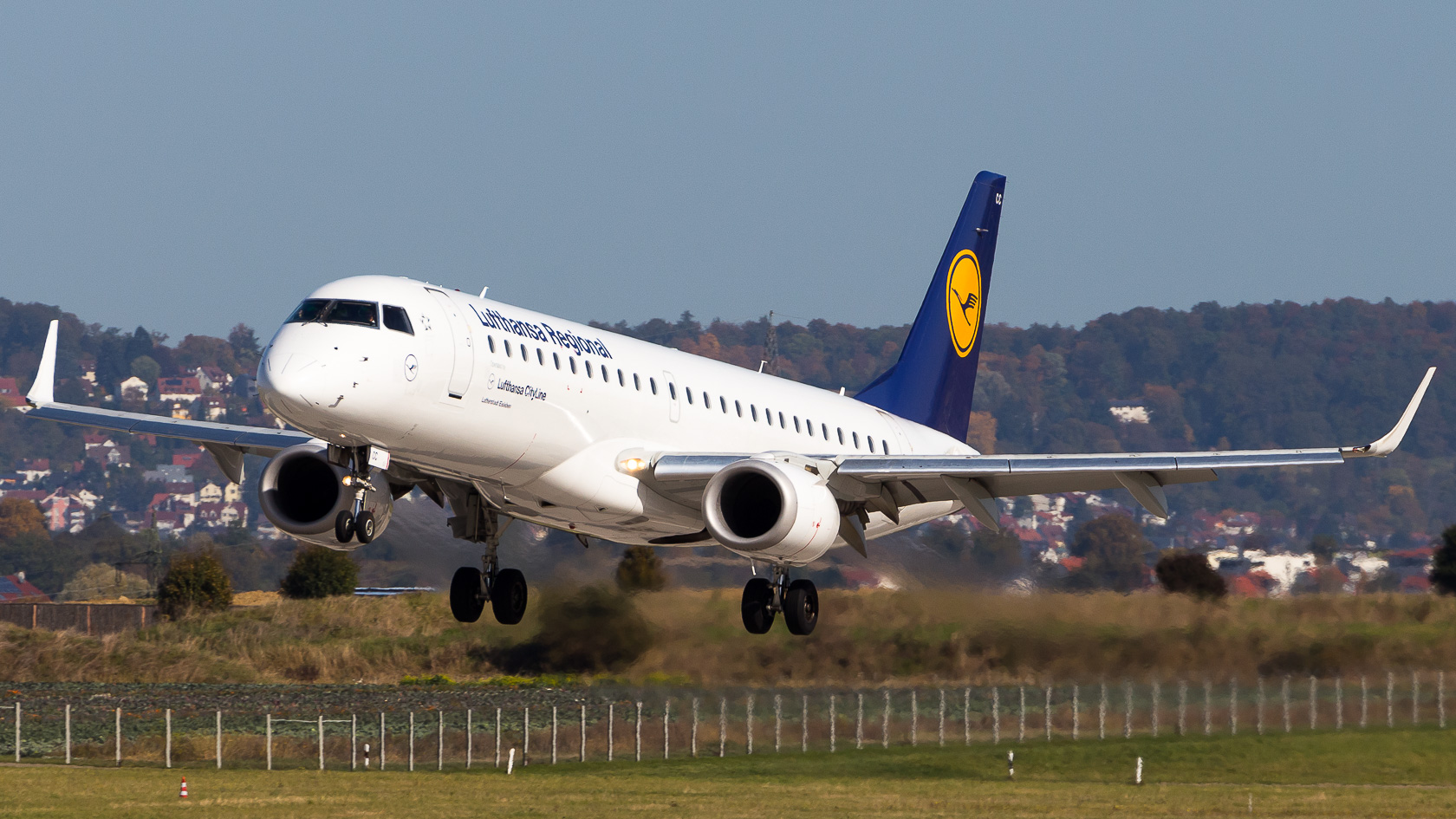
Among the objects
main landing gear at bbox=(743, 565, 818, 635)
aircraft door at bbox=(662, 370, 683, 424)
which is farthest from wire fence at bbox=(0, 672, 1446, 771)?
aircraft door at bbox=(662, 370, 683, 424)

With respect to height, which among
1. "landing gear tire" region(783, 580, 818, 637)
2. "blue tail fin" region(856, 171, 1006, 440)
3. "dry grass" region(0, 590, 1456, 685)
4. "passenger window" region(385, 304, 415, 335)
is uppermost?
"blue tail fin" region(856, 171, 1006, 440)

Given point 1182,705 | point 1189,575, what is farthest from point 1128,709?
point 1189,575

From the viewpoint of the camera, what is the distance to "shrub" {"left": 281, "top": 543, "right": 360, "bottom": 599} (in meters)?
59.1

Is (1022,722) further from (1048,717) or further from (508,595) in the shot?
(508,595)

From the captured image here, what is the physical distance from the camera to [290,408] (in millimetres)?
21156

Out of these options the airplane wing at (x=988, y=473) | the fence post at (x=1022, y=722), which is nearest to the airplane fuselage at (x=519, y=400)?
the airplane wing at (x=988, y=473)

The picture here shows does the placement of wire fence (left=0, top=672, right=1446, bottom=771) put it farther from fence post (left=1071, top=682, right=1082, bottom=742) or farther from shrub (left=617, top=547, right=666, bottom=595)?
shrub (left=617, top=547, right=666, bottom=595)

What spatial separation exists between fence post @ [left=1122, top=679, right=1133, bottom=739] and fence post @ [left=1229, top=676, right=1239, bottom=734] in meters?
1.95

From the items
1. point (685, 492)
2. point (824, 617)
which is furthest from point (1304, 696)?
point (685, 492)

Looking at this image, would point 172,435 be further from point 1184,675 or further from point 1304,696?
point 1304,696

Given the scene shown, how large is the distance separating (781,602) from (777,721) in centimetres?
1120

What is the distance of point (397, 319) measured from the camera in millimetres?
22500

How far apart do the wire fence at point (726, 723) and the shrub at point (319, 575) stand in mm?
10746

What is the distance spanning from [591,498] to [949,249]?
608 inches
